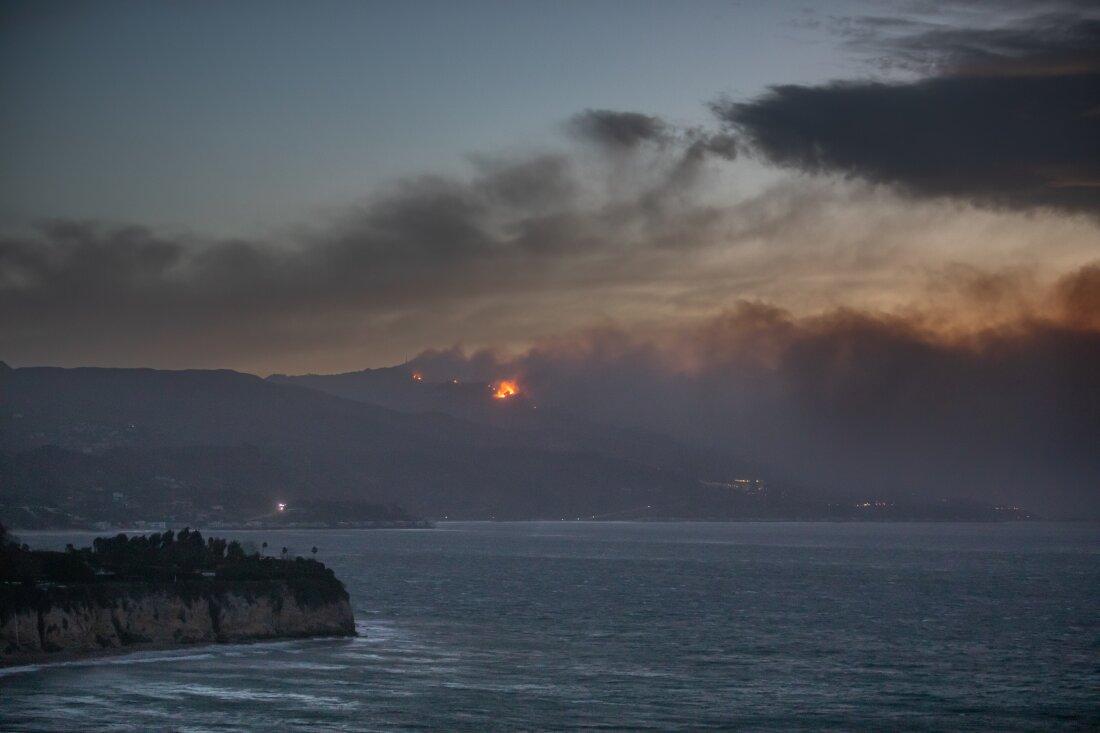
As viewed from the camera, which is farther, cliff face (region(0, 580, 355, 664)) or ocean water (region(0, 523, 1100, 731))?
cliff face (region(0, 580, 355, 664))

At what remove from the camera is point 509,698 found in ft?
220

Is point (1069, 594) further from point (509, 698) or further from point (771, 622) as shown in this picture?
point (509, 698)

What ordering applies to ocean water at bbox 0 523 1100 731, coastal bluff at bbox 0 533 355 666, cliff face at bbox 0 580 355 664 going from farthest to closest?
coastal bluff at bbox 0 533 355 666 → cliff face at bbox 0 580 355 664 → ocean water at bbox 0 523 1100 731

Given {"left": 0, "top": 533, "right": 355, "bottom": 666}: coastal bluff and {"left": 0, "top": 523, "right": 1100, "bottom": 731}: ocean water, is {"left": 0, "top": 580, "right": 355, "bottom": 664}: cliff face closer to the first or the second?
{"left": 0, "top": 533, "right": 355, "bottom": 666}: coastal bluff

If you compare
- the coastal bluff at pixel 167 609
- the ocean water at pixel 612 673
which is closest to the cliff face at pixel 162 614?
the coastal bluff at pixel 167 609

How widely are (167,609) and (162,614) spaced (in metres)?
0.58

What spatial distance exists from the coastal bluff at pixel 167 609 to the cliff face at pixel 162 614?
0.20 feet

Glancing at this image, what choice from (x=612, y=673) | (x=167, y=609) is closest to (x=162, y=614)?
(x=167, y=609)

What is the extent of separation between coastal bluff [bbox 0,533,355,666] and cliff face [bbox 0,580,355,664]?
61 millimetres

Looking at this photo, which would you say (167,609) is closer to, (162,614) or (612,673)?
(162,614)

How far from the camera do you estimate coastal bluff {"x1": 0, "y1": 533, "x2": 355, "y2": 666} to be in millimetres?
76688

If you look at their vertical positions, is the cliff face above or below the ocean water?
above

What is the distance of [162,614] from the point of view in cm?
8431

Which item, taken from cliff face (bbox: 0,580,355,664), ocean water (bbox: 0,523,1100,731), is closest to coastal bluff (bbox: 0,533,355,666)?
cliff face (bbox: 0,580,355,664)
